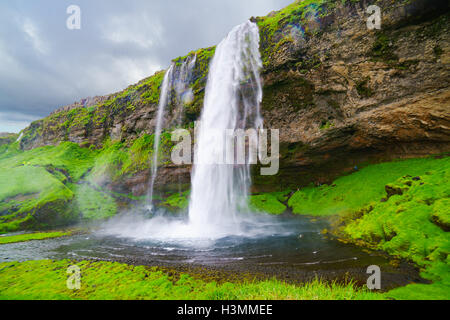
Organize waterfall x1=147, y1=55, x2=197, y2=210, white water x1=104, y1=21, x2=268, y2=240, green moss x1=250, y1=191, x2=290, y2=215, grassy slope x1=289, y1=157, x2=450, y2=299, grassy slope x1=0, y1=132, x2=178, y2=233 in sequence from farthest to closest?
waterfall x1=147, y1=55, x2=197, y2=210 → grassy slope x1=0, y1=132, x2=178, y2=233 → green moss x1=250, y1=191, x2=290, y2=215 → white water x1=104, y1=21, x2=268, y2=240 → grassy slope x1=289, y1=157, x2=450, y2=299

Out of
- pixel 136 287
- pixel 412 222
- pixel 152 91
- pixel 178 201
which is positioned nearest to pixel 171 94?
pixel 152 91

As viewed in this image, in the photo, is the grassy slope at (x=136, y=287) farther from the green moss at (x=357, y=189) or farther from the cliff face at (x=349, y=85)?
the cliff face at (x=349, y=85)

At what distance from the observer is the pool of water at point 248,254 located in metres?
6.79

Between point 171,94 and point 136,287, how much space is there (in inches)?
1089

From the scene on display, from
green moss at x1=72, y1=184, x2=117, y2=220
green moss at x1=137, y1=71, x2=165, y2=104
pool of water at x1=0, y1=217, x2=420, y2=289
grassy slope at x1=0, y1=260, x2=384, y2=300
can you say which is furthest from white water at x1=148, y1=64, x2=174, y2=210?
grassy slope at x1=0, y1=260, x2=384, y2=300

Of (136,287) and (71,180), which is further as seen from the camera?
(71,180)

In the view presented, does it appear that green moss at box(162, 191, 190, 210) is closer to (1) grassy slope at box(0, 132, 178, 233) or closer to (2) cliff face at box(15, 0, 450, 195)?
(1) grassy slope at box(0, 132, 178, 233)

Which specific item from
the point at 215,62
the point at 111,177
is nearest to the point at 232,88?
the point at 215,62

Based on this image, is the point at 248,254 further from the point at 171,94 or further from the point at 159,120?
the point at 159,120

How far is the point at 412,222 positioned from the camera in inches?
321

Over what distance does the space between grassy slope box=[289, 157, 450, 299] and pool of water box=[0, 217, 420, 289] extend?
0.72m

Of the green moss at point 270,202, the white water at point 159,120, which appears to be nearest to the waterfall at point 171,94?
the white water at point 159,120

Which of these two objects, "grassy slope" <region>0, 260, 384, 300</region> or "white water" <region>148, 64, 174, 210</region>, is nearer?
"grassy slope" <region>0, 260, 384, 300</region>

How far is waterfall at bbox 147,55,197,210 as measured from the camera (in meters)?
27.6
